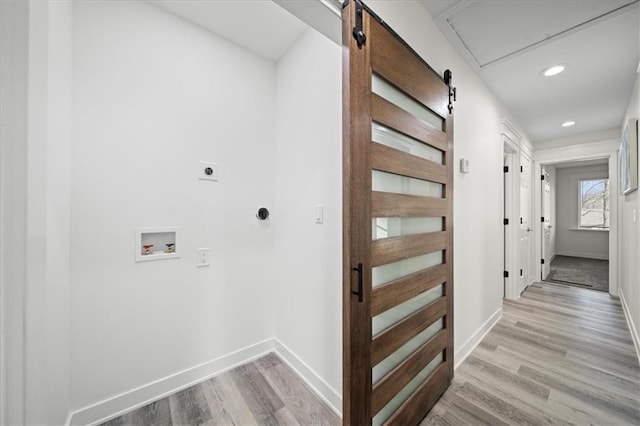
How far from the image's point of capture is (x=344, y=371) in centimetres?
100

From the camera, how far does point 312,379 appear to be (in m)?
1.71

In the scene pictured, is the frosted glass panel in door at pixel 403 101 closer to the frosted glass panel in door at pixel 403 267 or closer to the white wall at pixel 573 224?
the frosted glass panel in door at pixel 403 267

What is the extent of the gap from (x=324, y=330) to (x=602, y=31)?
10.0ft

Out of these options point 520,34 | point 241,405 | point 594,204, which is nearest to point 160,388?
point 241,405

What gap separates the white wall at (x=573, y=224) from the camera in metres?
6.41

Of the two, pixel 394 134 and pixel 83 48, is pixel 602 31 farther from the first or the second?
pixel 83 48

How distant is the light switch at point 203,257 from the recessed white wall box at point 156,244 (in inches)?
5.5

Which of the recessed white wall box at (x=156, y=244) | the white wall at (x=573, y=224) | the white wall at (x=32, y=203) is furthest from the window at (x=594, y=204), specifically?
the white wall at (x=32, y=203)

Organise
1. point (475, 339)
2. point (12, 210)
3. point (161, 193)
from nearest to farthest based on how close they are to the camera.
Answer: point (12, 210) → point (161, 193) → point (475, 339)

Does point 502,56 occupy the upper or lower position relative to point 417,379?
upper

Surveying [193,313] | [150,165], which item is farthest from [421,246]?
[150,165]

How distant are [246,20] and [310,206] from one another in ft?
4.82

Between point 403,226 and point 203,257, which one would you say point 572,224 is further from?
point 203,257

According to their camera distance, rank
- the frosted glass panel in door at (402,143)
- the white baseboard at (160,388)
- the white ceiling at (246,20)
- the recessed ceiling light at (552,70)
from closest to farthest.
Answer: the frosted glass panel in door at (402,143) → the white baseboard at (160,388) → the white ceiling at (246,20) → the recessed ceiling light at (552,70)
